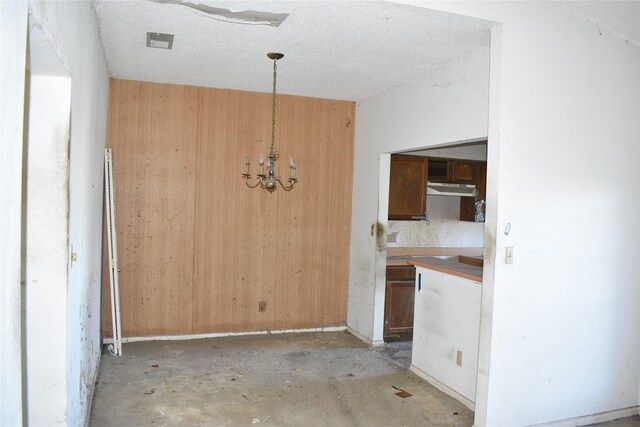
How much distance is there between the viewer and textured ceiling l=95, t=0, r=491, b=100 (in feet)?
9.64

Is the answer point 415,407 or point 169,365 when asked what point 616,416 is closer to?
point 415,407

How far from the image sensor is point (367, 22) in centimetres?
306

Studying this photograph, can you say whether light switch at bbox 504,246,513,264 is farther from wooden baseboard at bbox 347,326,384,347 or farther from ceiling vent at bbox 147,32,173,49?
A: ceiling vent at bbox 147,32,173,49

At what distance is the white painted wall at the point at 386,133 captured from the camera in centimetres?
355

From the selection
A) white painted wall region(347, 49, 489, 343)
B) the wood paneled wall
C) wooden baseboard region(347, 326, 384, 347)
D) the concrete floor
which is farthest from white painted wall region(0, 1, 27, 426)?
wooden baseboard region(347, 326, 384, 347)

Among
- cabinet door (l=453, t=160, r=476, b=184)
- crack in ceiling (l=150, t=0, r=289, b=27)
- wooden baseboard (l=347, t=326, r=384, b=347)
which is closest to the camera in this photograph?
crack in ceiling (l=150, t=0, r=289, b=27)

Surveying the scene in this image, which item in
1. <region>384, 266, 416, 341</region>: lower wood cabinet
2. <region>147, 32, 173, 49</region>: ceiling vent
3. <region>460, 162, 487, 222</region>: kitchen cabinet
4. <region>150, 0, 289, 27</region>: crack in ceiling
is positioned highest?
<region>150, 0, 289, 27</region>: crack in ceiling

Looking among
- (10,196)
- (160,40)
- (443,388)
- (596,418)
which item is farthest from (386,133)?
(10,196)

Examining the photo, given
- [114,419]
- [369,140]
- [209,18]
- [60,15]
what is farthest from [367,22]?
[114,419]

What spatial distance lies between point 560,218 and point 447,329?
3.90 feet

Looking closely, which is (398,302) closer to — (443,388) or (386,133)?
(443,388)

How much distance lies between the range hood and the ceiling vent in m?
2.99

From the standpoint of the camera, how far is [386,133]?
4777mm

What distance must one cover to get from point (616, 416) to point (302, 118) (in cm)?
374
